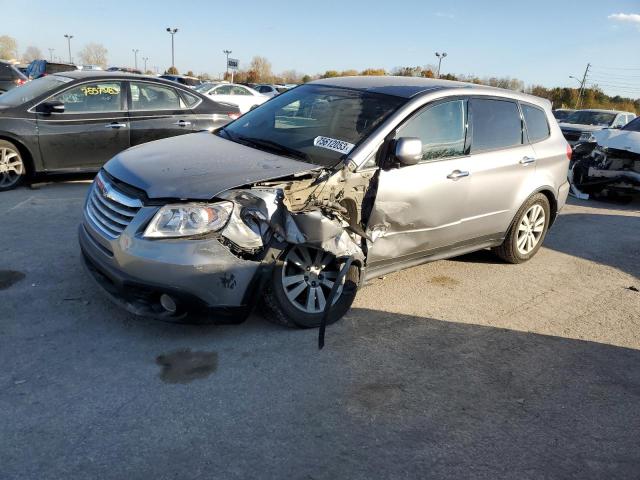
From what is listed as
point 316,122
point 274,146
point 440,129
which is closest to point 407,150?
point 440,129

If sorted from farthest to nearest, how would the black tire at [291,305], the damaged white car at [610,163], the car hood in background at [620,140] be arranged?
1. the damaged white car at [610,163]
2. the car hood in background at [620,140]
3. the black tire at [291,305]

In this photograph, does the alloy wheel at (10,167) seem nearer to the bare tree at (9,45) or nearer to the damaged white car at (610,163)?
the damaged white car at (610,163)

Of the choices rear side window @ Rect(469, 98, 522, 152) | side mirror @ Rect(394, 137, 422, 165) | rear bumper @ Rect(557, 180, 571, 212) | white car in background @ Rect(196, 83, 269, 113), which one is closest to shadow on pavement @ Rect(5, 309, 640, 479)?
side mirror @ Rect(394, 137, 422, 165)

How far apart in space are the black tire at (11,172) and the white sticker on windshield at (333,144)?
183 inches

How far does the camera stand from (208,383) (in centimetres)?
308

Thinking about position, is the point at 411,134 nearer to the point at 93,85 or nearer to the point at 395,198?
the point at 395,198

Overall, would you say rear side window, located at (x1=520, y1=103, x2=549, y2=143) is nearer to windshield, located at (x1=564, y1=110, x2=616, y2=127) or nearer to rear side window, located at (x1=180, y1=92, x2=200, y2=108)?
rear side window, located at (x1=180, y1=92, x2=200, y2=108)

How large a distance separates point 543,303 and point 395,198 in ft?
5.91

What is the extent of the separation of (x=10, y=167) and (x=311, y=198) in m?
5.01

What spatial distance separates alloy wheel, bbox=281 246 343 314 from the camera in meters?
3.60

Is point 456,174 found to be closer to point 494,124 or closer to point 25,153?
point 494,124

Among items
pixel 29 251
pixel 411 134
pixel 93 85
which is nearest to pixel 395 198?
pixel 411 134

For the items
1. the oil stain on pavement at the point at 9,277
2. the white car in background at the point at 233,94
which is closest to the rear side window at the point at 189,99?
the oil stain on pavement at the point at 9,277

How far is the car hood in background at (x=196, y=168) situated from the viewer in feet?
10.8
